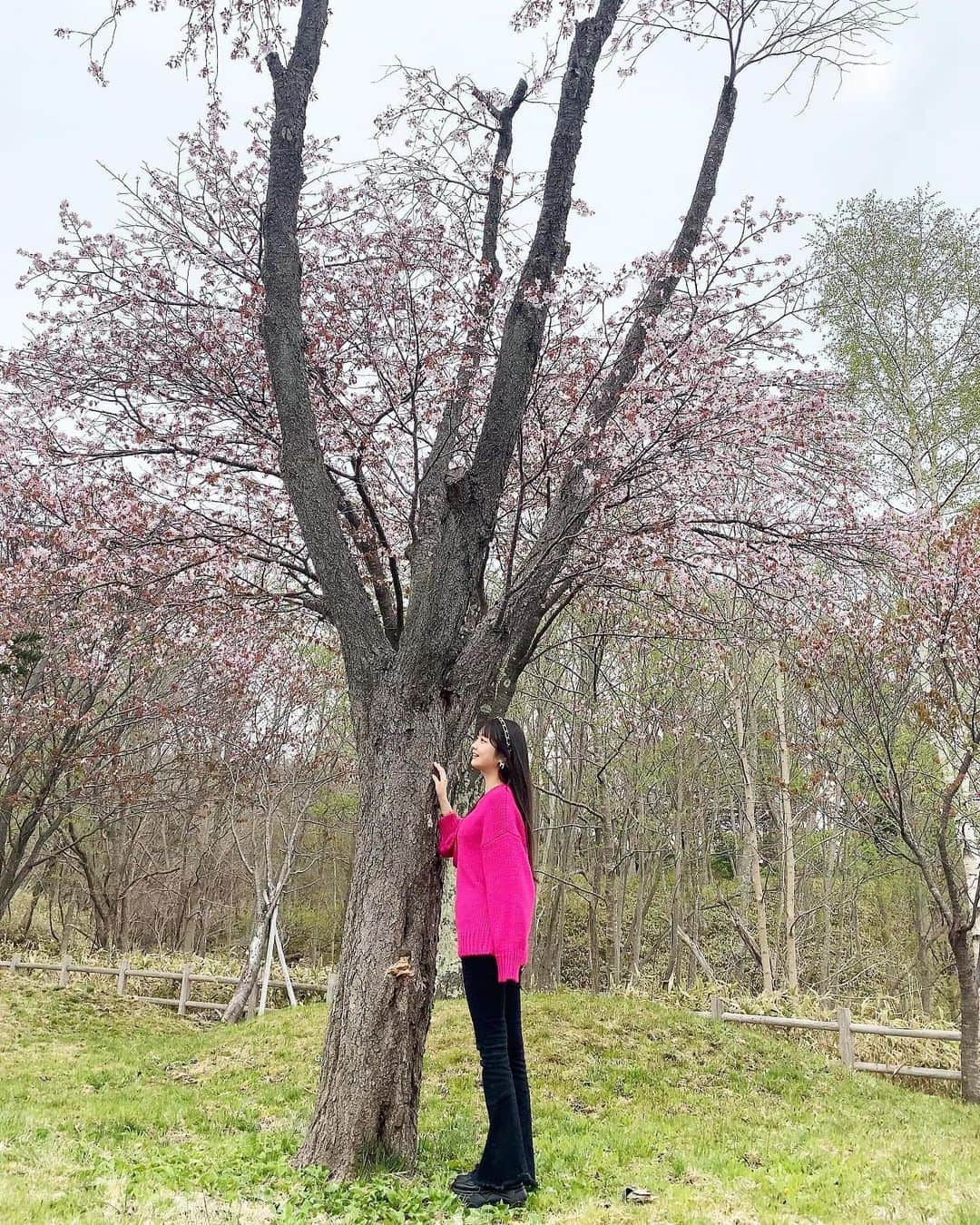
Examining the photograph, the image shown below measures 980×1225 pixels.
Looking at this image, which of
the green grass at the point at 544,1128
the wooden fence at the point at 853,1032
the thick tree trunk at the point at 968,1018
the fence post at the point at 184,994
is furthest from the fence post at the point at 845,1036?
the fence post at the point at 184,994

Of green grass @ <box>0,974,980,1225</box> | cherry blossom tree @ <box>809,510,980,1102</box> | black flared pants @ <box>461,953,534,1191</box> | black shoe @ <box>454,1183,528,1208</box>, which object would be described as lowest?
green grass @ <box>0,974,980,1225</box>

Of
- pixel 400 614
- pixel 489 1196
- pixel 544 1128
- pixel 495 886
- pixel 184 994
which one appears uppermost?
pixel 400 614

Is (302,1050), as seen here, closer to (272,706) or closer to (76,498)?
(76,498)

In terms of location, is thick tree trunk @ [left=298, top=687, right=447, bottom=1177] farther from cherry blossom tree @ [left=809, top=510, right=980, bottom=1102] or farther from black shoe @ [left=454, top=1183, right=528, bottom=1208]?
cherry blossom tree @ [left=809, top=510, right=980, bottom=1102]

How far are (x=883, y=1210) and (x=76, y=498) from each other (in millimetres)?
7160

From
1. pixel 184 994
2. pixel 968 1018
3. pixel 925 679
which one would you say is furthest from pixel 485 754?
pixel 184 994

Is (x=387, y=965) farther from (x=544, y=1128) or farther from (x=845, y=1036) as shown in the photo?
(x=845, y=1036)

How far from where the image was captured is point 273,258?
4660 mm

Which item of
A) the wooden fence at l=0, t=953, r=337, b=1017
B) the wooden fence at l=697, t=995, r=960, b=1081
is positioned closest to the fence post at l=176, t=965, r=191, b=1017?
the wooden fence at l=0, t=953, r=337, b=1017

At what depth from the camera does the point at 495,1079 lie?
3.30m

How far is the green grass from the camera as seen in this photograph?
3.20 m

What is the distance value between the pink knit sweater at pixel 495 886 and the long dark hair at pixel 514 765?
0.08m

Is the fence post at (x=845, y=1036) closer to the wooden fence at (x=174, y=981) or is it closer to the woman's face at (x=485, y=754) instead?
the woman's face at (x=485, y=754)

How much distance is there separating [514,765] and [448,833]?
0.49 meters
